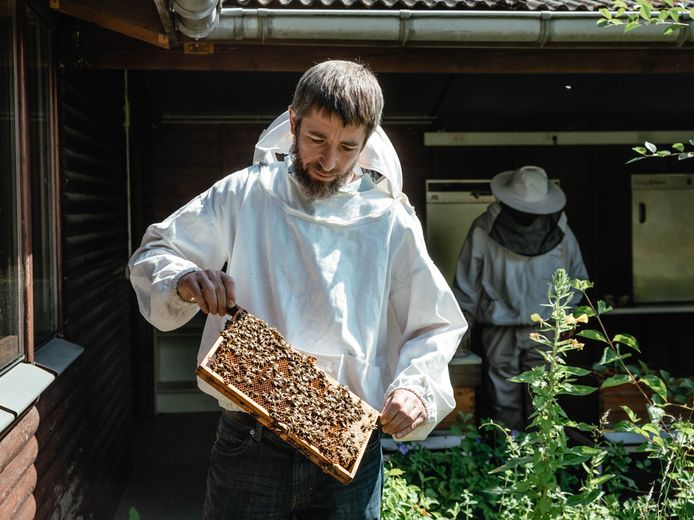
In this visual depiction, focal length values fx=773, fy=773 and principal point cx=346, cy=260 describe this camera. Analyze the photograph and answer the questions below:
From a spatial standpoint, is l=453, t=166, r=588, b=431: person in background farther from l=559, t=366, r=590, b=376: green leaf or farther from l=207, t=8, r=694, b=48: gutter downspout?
l=559, t=366, r=590, b=376: green leaf

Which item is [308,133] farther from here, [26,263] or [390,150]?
[26,263]

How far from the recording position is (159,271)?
1.74 metres

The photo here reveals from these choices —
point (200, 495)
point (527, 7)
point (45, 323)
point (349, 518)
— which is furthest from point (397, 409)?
point (200, 495)

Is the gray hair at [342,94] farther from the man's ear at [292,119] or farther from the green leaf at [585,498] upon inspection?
the green leaf at [585,498]

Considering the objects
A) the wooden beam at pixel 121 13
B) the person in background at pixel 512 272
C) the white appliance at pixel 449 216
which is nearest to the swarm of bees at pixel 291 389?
the wooden beam at pixel 121 13

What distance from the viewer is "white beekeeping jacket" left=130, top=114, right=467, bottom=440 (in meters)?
1.86

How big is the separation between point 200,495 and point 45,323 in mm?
1894

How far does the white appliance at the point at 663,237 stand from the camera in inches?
244

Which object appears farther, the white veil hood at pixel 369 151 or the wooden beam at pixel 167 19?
the wooden beam at pixel 167 19

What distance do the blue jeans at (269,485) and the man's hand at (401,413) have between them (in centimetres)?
22

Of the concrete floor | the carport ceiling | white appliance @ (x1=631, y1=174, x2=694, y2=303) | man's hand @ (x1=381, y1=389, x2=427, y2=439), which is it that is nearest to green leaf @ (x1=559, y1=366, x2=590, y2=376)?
Answer: man's hand @ (x1=381, y1=389, x2=427, y2=439)

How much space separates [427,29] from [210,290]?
2291 mm

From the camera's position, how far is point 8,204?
2648 mm

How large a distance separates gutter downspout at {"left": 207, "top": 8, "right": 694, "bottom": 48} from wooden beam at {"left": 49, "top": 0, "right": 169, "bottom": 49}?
31 cm
